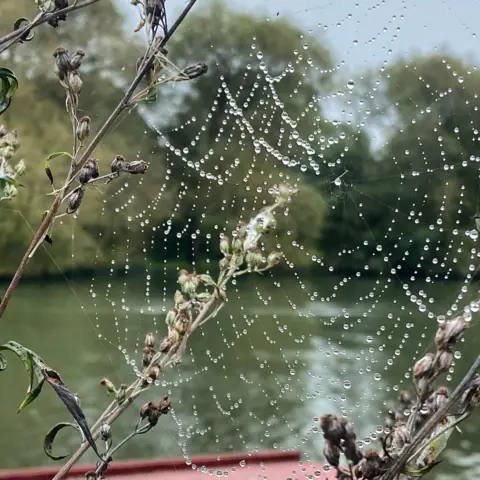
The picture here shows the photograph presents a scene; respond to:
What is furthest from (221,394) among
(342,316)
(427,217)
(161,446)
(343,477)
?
(343,477)

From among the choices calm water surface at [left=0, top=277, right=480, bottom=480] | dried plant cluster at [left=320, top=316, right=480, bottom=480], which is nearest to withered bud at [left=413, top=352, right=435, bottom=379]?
dried plant cluster at [left=320, top=316, right=480, bottom=480]

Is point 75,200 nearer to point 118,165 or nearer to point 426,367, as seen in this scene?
point 118,165

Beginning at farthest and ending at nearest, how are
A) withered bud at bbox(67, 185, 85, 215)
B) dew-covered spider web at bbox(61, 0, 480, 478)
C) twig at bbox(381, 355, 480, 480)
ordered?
dew-covered spider web at bbox(61, 0, 480, 478), withered bud at bbox(67, 185, 85, 215), twig at bbox(381, 355, 480, 480)

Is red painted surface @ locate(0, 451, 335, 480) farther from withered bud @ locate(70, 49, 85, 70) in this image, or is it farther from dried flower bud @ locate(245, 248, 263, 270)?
withered bud @ locate(70, 49, 85, 70)

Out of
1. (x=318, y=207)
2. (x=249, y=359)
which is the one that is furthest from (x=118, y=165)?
(x=249, y=359)

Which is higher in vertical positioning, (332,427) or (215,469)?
(332,427)

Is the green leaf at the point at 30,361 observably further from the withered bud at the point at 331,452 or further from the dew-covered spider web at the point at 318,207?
the dew-covered spider web at the point at 318,207
